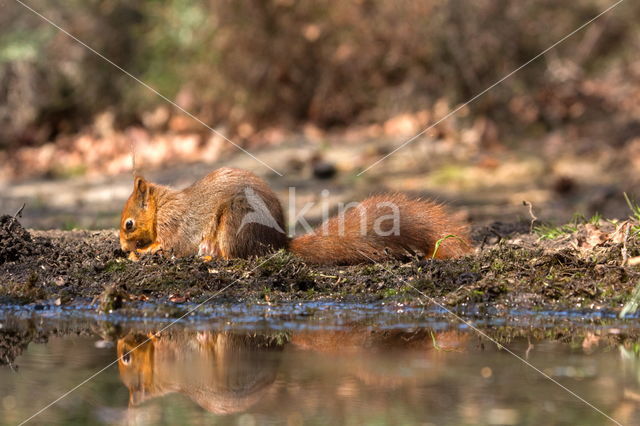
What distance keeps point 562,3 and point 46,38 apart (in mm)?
7399

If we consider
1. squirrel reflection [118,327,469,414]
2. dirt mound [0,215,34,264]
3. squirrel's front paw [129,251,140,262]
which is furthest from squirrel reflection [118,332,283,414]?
dirt mound [0,215,34,264]

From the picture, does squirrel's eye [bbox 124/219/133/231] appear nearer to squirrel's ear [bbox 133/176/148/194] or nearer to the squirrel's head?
the squirrel's head

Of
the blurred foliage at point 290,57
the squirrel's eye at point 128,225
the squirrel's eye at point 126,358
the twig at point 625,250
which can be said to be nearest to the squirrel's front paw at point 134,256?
the squirrel's eye at point 128,225

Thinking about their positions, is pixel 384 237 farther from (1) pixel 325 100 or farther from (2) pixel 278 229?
(1) pixel 325 100

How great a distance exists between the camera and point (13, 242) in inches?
228

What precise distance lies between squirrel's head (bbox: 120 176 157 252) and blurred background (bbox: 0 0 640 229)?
10.1 feet

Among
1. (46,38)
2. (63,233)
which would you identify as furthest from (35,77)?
(63,233)

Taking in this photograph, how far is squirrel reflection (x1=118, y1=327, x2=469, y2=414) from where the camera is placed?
11.1ft

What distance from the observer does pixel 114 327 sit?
14.9 feet

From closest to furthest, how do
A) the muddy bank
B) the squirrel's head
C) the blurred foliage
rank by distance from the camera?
the muddy bank
the squirrel's head
the blurred foliage

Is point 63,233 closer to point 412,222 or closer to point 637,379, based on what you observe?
point 412,222

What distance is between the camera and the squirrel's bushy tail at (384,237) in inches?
226

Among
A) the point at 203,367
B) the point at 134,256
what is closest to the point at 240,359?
the point at 203,367

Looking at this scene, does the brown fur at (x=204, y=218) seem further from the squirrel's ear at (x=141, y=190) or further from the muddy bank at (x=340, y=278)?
the muddy bank at (x=340, y=278)
